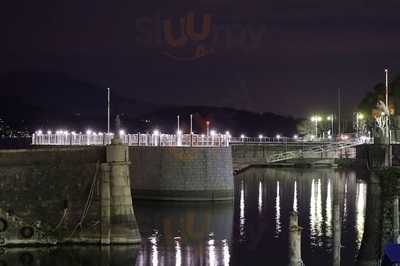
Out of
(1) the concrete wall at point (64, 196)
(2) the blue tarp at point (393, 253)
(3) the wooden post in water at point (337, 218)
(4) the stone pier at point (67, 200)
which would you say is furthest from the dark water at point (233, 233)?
(2) the blue tarp at point (393, 253)

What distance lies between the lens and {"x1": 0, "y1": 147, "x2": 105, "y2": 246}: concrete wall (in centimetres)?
4650

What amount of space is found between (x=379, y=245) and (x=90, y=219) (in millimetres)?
17040

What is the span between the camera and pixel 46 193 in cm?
4759

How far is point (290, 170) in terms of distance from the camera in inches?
5413

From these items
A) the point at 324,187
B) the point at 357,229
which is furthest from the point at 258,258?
the point at 324,187

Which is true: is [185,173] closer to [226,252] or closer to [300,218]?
[300,218]

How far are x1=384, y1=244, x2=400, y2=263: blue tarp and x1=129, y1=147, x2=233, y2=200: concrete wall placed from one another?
39.7 m

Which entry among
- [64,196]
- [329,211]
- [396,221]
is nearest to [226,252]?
[64,196]

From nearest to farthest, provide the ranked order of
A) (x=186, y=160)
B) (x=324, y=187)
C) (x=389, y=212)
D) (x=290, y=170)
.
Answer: (x=389, y=212) < (x=186, y=160) < (x=324, y=187) < (x=290, y=170)

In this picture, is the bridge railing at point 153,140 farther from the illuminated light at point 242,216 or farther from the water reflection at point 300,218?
the water reflection at point 300,218

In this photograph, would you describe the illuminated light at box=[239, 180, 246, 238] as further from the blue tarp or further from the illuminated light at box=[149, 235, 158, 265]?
the blue tarp

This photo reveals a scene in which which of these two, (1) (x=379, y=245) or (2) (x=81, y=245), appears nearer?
(1) (x=379, y=245)

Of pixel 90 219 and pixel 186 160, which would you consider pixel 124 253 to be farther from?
pixel 186 160

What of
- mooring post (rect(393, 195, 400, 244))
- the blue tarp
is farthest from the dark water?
the blue tarp
